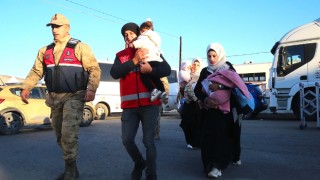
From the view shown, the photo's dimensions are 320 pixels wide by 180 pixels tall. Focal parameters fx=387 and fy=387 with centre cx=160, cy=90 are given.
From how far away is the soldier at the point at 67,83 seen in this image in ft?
14.9

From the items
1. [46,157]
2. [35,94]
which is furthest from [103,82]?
[46,157]

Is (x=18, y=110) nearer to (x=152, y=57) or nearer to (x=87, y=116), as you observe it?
(x=87, y=116)

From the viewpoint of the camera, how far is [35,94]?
11773 millimetres

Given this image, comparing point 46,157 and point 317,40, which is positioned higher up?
point 317,40

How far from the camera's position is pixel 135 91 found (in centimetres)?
435

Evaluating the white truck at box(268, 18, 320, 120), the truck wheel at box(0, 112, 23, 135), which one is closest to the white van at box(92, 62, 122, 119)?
the truck wheel at box(0, 112, 23, 135)

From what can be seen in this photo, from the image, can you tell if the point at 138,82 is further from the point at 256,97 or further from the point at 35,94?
the point at 256,97

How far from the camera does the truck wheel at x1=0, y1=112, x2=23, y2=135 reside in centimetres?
1073

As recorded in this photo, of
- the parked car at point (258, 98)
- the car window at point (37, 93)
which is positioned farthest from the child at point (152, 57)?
the parked car at point (258, 98)

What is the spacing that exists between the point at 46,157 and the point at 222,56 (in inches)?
139

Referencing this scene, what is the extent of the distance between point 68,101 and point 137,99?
0.88m

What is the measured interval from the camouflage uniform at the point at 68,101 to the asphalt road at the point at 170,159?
26.3 inches

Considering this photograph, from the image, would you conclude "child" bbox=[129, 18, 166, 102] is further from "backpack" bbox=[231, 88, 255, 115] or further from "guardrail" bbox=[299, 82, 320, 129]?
"guardrail" bbox=[299, 82, 320, 129]

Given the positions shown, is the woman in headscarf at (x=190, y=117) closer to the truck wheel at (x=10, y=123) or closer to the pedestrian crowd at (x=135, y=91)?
the pedestrian crowd at (x=135, y=91)
